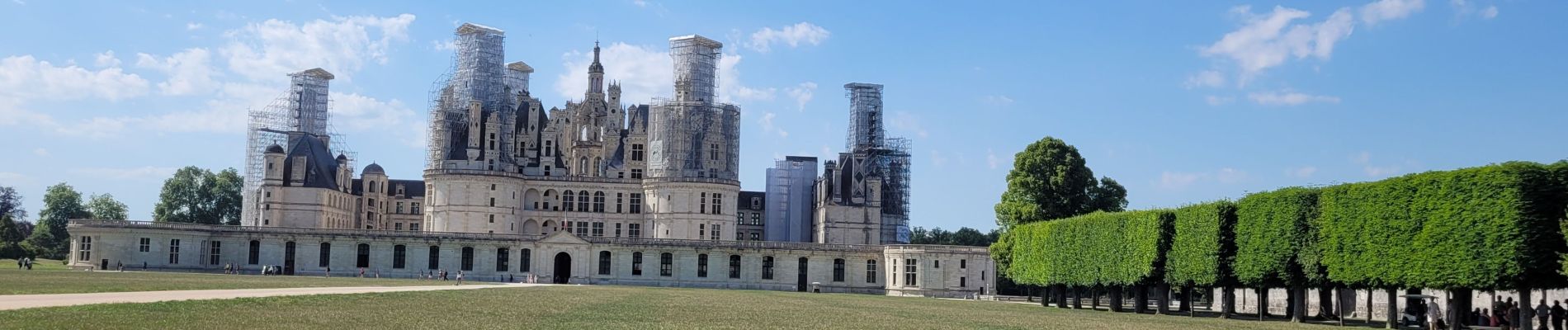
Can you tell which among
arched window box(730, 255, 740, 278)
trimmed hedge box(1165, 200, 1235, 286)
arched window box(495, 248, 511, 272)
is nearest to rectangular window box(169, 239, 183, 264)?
arched window box(495, 248, 511, 272)

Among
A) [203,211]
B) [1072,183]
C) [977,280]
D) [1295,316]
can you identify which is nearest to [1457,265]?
[1295,316]

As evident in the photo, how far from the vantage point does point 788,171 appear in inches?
4245

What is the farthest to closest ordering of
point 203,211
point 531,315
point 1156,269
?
1. point 203,211
2. point 1156,269
3. point 531,315

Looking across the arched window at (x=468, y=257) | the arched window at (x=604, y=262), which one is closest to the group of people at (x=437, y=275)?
the arched window at (x=468, y=257)

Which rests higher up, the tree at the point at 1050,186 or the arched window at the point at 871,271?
the tree at the point at 1050,186

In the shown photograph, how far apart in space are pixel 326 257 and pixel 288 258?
7.70 feet

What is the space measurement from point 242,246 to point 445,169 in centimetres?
1418

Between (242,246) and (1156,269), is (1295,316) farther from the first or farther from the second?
(242,246)

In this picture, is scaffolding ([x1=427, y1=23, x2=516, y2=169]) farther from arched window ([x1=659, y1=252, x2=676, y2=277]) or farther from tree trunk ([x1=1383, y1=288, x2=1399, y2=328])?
tree trunk ([x1=1383, y1=288, x2=1399, y2=328])

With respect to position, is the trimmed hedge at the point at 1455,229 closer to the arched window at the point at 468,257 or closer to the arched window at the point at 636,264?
the arched window at the point at 636,264

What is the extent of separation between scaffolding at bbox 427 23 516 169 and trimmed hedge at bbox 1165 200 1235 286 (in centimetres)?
5946

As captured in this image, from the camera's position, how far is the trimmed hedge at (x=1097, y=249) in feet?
169

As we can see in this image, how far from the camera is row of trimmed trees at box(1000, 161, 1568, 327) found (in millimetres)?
34656

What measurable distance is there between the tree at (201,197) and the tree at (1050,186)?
77.2m
